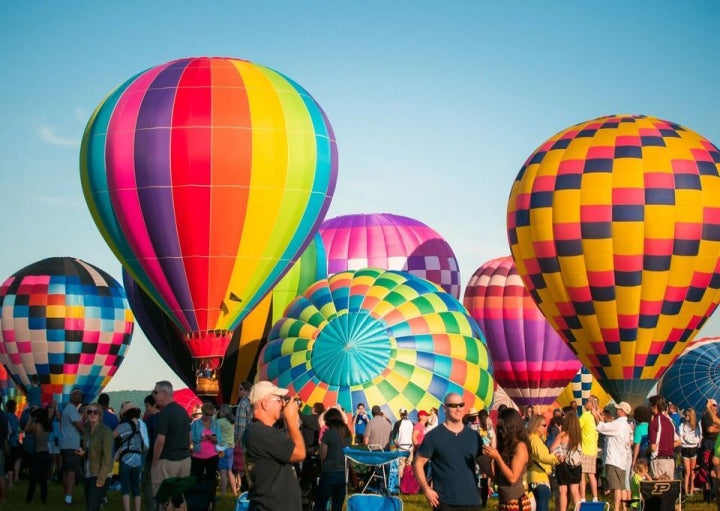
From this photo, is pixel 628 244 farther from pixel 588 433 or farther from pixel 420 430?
pixel 588 433

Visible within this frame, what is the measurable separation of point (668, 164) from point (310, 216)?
21.5 ft

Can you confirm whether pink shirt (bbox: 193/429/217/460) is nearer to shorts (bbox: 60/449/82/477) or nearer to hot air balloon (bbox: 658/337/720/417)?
shorts (bbox: 60/449/82/477)

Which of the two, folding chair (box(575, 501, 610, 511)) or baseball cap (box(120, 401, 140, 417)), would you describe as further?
baseball cap (box(120, 401, 140, 417))

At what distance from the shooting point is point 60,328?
31344 mm

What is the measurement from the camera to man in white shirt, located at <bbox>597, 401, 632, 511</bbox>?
12492 mm

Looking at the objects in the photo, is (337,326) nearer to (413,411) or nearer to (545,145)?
(413,411)

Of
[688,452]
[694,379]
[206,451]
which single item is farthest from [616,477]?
[694,379]

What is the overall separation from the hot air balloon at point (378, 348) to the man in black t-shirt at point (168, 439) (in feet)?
31.0

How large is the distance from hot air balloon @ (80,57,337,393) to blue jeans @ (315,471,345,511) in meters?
11.1

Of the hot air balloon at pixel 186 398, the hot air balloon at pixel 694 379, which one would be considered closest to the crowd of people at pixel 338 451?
the hot air balloon at pixel 186 398

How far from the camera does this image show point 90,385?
31984 millimetres

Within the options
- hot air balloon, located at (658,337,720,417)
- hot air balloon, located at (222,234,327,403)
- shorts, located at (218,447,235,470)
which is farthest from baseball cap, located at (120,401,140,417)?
hot air balloon, located at (658,337,720,417)

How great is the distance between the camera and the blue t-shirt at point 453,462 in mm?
7859

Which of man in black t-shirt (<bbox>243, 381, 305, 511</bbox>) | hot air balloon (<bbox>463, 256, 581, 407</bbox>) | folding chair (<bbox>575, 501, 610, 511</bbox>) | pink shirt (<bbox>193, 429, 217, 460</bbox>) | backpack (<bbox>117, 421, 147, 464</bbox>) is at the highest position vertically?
hot air balloon (<bbox>463, 256, 581, 407</bbox>)
